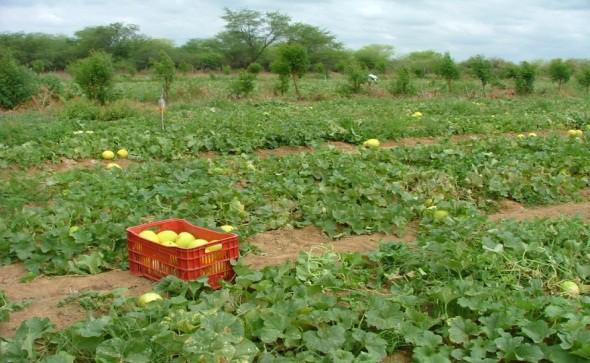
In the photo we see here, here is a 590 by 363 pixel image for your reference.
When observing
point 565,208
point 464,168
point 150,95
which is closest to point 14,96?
point 150,95

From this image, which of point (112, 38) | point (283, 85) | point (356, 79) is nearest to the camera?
point (283, 85)

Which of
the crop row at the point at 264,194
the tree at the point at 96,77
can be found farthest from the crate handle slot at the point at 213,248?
the tree at the point at 96,77

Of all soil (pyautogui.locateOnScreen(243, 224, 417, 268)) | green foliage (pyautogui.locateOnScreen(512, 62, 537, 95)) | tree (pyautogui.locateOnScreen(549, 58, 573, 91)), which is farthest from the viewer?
tree (pyautogui.locateOnScreen(549, 58, 573, 91))

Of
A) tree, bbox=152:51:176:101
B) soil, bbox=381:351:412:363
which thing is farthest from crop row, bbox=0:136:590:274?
tree, bbox=152:51:176:101

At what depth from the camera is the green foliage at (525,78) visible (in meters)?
24.7

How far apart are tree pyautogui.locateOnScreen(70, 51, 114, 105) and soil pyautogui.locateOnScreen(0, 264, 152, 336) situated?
11529mm

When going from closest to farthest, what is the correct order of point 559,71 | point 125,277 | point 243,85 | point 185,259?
1. point 185,259
2. point 125,277
3. point 243,85
4. point 559,71

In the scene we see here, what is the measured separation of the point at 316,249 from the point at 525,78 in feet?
74.1

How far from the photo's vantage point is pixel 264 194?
6.15 metres

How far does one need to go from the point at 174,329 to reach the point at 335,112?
1173cm

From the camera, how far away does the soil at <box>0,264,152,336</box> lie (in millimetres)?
3395

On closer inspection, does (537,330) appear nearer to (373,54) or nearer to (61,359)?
(61,359)

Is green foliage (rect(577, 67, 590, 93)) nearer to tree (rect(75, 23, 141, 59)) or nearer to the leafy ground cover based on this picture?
the leafy ground cover

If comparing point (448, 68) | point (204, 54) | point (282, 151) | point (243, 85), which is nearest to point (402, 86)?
point (448, 68)
